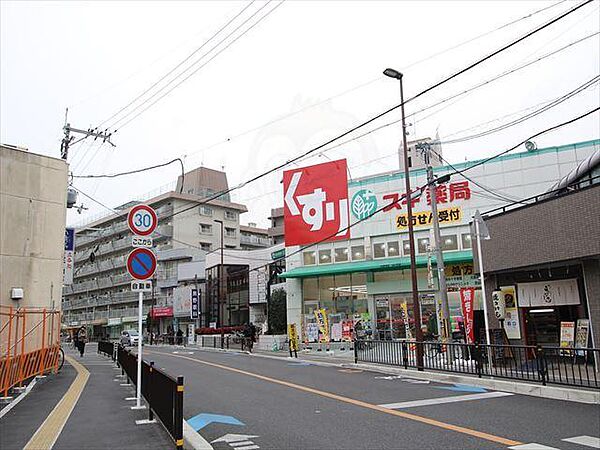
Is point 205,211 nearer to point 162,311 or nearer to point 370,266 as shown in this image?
point 162,311

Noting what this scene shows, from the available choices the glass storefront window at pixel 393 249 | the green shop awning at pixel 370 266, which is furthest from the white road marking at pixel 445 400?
the glass storefront window at pixel 393 249

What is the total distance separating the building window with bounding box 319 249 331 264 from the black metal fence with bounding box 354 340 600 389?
13.4 meters

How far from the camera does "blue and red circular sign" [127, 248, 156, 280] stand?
981 centimetres

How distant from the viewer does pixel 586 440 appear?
6848 mm

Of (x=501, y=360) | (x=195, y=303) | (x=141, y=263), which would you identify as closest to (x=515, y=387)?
(x=501, y=360)

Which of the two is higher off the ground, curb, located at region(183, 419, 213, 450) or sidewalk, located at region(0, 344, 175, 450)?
curb, located at region(183, 419, 213, 450)

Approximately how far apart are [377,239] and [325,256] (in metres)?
3.98

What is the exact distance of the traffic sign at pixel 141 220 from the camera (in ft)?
33.3

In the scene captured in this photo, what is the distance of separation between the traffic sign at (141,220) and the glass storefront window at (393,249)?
867 inches

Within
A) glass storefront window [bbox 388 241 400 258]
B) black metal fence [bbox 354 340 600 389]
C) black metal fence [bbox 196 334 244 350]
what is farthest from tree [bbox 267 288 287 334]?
black metal fence [bbox 354 340 600 389]

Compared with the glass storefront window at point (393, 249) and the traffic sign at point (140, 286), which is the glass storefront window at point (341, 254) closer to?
A: the glass storefront window at point (393, 249)

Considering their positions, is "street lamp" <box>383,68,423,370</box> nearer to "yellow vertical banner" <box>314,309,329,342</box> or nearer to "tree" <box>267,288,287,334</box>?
"yellow vertical banner" <box>314,309,329,342</box>

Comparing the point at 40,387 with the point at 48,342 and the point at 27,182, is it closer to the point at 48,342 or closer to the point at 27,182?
the point at 48,342

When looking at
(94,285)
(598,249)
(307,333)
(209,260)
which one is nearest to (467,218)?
(307,333)
